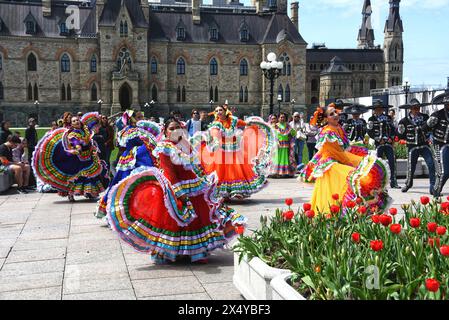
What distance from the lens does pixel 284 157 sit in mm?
16562

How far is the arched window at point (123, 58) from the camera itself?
55088mm

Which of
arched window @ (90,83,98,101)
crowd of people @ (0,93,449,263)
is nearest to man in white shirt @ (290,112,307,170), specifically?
crowd of people @ (0,93,449,263)

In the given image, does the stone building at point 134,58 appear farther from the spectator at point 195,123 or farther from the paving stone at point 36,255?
the paving stone at point 36,255

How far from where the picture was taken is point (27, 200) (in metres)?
12.2

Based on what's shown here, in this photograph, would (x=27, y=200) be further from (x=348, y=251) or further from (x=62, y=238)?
(x=348, y=251)

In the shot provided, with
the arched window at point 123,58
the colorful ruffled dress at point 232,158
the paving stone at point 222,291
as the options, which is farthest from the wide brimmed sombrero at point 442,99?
the arched window at point 123,58

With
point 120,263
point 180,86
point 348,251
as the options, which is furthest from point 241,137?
point 180,86

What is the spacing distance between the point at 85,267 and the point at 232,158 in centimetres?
510

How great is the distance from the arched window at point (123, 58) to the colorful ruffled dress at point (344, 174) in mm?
48886

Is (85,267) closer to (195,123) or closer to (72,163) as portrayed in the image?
(72,163)

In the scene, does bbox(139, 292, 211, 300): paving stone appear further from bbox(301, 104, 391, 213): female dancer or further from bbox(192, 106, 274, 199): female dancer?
bbox(192, 106, 274, 199): female dancer

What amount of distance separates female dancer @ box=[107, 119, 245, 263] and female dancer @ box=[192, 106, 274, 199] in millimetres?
4275

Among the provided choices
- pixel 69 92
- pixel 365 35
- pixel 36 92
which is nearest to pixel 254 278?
pixel 69 92
